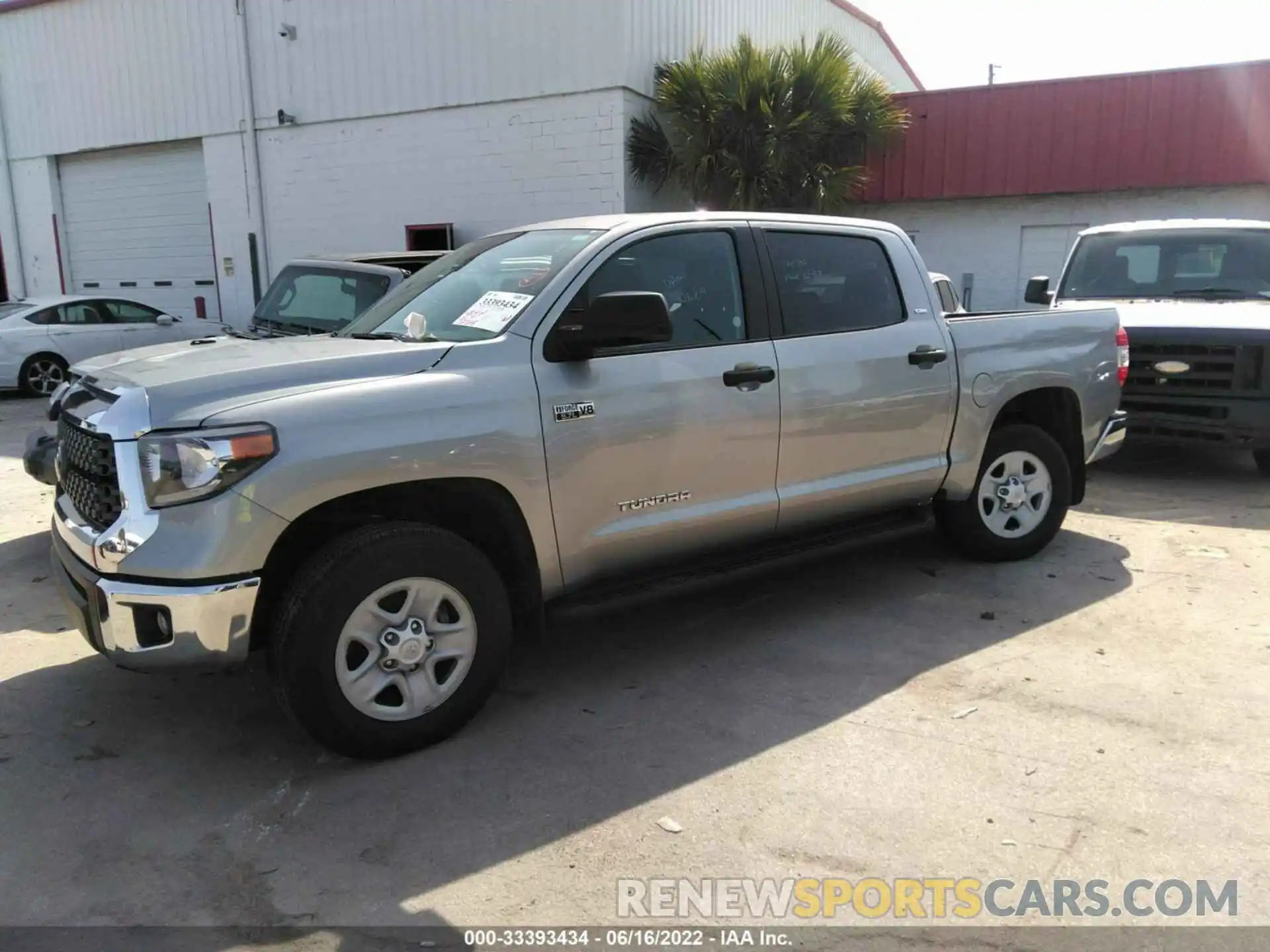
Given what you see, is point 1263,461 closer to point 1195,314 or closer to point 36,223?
point 1195,314

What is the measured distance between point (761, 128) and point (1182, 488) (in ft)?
24.1

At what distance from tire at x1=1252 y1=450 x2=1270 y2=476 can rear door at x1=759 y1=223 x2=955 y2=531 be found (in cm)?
454

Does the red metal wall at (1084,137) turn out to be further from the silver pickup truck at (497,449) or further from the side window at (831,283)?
the side window at (831,283)

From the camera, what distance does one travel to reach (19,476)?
26.5 feet

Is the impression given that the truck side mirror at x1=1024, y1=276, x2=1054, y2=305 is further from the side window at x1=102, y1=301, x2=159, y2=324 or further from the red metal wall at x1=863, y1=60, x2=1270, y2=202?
the side window at x1=102, y1=301, x2=159, y2=324

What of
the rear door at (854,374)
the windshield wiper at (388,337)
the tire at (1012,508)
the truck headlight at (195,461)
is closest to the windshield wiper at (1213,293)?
the tire at (1012,508)

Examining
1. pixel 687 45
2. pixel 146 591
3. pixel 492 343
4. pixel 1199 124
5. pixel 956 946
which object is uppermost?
pixel 687 45

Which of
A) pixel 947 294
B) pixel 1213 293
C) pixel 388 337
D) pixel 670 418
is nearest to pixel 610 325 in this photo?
pixel 670 418

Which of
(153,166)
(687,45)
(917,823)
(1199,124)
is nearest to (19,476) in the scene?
(917,823)

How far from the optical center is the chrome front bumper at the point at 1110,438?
5680 mm

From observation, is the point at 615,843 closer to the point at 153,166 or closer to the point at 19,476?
the point at 19,476

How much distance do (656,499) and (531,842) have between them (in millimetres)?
1449

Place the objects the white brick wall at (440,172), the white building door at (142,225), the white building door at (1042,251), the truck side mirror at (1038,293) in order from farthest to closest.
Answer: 1. the white building door at (142,225)
2. the white building door at (1042,251)
3. the white brick wall at (440,172)
4. the truck side mirror at (1038,293)

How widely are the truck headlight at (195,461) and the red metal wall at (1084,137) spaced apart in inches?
520
